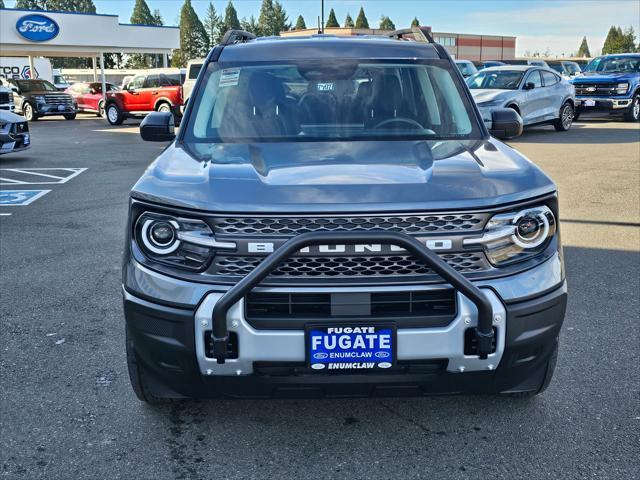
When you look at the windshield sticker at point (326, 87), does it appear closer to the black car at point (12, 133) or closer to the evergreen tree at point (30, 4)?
the black car at point (12, 133)

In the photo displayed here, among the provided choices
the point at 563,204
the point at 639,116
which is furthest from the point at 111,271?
the point at 639,116

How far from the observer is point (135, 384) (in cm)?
332

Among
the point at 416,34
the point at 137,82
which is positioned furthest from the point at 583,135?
the point at 137,82

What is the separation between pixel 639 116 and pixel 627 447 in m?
20.7

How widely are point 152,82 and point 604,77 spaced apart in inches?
567

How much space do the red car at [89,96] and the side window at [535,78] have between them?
63.5 feet

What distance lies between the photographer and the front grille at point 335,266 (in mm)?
2746

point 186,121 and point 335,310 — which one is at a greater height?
point 186,121

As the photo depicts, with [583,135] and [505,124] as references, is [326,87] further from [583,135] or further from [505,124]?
[583,135]

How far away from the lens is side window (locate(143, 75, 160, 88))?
24312 mm

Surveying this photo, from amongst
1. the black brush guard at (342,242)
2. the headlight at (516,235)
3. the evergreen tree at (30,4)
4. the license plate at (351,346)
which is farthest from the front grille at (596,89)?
the evergreen tree at (30,4)

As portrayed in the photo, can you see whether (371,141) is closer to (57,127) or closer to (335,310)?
(335,310)

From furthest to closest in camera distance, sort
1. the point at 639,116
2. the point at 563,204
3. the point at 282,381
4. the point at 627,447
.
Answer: the point at 639,116 < the point at 563,204 < the point at 627,447 < the point at 282,381

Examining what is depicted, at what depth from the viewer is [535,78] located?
17.2 m
